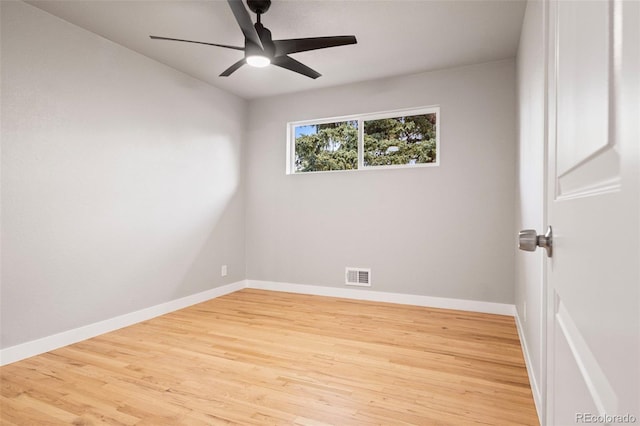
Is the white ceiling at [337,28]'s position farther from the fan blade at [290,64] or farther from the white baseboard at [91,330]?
the white baseboard at [91,330]

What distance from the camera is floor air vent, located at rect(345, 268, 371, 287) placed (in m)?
4.16

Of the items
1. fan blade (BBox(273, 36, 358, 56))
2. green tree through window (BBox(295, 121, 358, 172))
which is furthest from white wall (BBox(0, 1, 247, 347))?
fan blade (BBox(273, 36, 358, 56))

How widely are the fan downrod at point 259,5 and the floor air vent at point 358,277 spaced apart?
2.81m

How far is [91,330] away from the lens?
2.95 meters

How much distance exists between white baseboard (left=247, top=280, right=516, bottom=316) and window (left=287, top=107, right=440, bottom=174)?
146cm

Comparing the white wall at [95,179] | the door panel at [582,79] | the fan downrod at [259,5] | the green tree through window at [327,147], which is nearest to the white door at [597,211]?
the door panel at [582,79]

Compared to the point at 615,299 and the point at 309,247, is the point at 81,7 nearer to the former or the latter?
the point at 309,247

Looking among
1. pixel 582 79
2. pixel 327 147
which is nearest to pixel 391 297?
pixel 327 147

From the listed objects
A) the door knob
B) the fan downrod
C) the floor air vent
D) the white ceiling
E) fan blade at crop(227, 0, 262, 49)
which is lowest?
the floor air vent

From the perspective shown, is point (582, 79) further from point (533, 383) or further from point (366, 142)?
point (366, 142)

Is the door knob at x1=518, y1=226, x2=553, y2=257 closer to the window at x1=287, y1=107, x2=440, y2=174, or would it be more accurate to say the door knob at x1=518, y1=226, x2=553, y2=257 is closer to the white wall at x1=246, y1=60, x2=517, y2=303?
the white wall at x1=246, y1=60, x2=517, y2=303

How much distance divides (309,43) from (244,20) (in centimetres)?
50

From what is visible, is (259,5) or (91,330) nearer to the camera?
(259,5)

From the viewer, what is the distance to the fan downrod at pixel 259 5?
2461 millimetres
